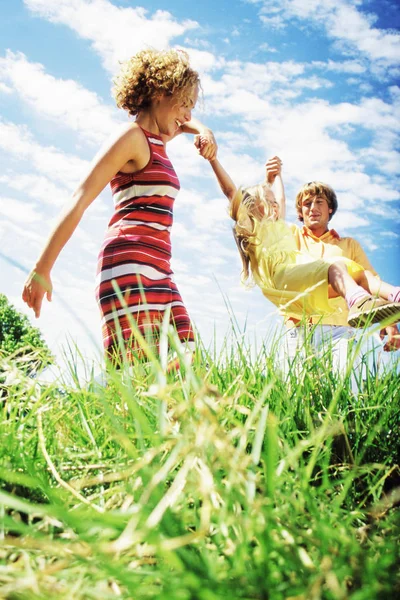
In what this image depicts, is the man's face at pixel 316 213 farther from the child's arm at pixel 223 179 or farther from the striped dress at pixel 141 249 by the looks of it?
the striped dress at pixel 141 249

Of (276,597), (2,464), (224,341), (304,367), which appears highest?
(224,341)

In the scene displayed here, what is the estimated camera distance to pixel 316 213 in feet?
16.8

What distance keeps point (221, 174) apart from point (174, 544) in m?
3.39

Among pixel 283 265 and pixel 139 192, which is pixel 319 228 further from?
pixel 139 192

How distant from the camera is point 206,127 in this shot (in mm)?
3445

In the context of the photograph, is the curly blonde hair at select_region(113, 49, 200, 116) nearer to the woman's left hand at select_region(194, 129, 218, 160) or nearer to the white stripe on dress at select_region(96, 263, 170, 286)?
the woman's left hand at select_region(194, 129, 218, 160)

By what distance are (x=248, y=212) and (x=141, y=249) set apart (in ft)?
7.85

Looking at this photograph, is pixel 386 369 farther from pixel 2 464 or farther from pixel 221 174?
pixel 221 174

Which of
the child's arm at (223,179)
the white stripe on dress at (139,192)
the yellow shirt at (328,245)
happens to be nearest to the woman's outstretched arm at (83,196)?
the white stripe on dress at (139,192)

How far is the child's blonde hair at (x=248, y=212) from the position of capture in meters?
4.50

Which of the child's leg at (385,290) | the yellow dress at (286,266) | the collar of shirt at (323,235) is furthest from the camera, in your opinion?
the collar of shirt at (323,235)

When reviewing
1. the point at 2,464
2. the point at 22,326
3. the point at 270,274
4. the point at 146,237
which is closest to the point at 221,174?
the point at 270,274

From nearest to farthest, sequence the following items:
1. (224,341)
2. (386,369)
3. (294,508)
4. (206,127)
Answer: (294,508) → (386,369) → (224,341) → (206,127)

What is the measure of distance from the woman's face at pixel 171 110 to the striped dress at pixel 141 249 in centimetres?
14
